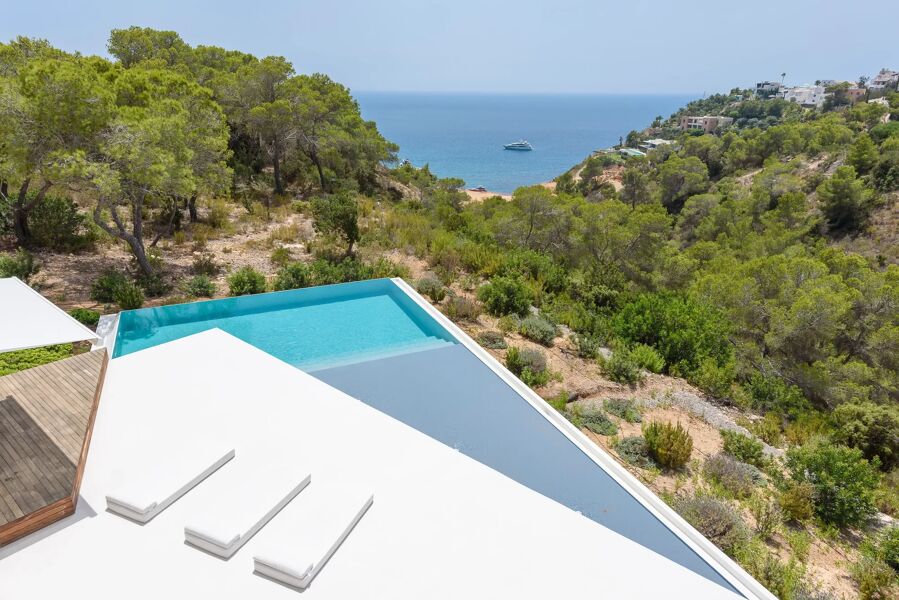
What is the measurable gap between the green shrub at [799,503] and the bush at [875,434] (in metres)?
2.89

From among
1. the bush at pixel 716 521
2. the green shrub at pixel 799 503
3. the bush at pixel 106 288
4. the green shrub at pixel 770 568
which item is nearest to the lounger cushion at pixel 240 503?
the bush at pixel 716 521

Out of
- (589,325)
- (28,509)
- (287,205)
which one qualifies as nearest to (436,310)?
(589,325)

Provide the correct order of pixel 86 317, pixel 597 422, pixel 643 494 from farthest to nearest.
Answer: pixel 86 317 → pixel 597 422 → pixel 643 494

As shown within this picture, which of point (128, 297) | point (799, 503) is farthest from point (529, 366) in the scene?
point (128, 297)

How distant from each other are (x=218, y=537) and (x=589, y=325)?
8.75m

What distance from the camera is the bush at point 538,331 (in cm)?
971

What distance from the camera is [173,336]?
8.62 m

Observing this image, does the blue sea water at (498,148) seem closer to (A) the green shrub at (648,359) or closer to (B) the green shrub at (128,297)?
(A) the green shrub at (648,359)

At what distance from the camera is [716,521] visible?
5199 millimetres

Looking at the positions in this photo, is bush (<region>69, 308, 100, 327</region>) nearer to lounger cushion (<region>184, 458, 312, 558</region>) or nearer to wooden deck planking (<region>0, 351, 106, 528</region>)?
wooden deck planking (<region>0, 351, 106, 528</region>)

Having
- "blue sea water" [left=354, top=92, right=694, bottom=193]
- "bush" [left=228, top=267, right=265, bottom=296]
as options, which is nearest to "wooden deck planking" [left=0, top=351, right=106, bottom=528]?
"bush" [left=228, top=267, right=265, bottom=296]

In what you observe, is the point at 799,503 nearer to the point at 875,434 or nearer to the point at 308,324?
the point at 875,434

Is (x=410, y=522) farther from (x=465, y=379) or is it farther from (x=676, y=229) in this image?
(x=676, y=229)

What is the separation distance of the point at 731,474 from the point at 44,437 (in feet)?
26.4
